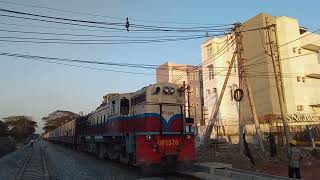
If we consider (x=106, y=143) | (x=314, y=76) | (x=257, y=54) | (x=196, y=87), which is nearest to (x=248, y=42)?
(x=257, y=54)

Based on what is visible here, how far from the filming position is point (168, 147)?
1417 cm

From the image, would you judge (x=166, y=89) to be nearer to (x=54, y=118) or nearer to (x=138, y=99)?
(x=138, y=99)

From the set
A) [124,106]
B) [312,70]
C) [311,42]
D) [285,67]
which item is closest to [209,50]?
[285,67]

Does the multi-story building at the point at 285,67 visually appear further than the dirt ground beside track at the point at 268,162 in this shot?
Yes

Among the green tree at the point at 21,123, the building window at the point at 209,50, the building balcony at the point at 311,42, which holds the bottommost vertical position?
the green tree at the point at 21,123

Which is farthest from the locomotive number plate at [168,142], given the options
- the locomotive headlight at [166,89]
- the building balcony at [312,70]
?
the building balcony at [312,70]

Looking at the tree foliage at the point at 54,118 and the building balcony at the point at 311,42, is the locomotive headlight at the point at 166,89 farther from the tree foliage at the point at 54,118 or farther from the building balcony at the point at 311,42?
the tree foliage at the point at 54,118

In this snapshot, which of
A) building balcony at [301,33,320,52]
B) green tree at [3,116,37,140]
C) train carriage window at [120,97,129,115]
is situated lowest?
train carriage window at [120,97,129,115]

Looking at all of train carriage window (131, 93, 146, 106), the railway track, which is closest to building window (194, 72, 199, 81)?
the railway track

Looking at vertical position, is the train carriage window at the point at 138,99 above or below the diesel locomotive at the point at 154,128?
above

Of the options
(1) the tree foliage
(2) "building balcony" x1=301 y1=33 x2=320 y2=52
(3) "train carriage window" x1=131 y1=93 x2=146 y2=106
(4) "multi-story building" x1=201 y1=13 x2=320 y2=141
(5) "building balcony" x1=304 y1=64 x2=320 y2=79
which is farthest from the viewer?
(1) the tree foliage

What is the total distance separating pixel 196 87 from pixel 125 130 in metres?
49.0

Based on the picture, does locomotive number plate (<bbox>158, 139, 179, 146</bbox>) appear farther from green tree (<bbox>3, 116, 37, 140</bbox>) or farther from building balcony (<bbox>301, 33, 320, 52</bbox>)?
green tree (<bbox>3, 116, 37, 140</bbox>)

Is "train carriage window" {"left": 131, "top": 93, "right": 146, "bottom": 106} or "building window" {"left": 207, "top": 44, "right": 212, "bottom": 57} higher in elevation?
"building window" {"left": 207, "top": 44, "right": 212, "bottom": 57}
